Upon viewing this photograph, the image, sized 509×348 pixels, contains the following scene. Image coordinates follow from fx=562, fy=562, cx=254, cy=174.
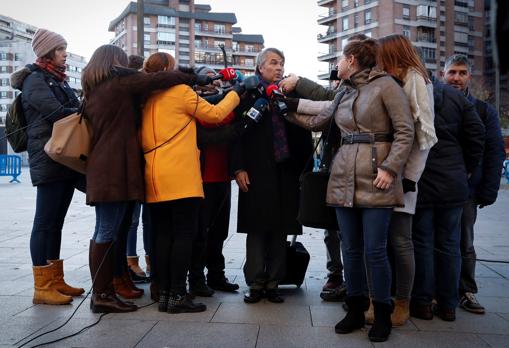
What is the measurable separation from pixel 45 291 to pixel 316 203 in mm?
2207

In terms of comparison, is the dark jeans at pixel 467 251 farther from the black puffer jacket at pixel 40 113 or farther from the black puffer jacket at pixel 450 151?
the black puffer jacket at pixel 40 113

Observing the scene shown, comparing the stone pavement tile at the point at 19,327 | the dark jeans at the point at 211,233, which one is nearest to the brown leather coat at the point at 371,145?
the dark jeans at the point at 211,233

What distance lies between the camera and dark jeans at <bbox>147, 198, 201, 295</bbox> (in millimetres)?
4152

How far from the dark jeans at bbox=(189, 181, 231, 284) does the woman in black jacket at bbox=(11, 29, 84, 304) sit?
3.39 ft

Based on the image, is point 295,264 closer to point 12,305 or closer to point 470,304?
Answer: point 470,304

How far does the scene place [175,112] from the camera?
411cm

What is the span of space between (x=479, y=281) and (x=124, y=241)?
3326 millimetres

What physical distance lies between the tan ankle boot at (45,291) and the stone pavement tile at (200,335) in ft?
3.18

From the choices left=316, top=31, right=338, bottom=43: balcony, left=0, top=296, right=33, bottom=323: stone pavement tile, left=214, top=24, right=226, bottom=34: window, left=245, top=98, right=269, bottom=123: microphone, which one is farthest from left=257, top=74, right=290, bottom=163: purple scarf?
left=214, top=24, right=226, bottom=34: window

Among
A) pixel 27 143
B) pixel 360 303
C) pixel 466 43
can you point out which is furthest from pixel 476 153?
pixel 466 43

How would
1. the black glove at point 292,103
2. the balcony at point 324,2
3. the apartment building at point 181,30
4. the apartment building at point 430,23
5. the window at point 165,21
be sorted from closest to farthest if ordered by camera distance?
the black glove at point 292,103, the apartment building at point 430,23, the balcony at point 324,2, the apartment building at point 181,30, the window at point 165,21

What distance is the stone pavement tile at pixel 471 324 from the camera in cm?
379

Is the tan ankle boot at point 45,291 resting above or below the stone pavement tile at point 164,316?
above

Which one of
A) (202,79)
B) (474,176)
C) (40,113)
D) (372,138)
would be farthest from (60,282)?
(474,176)
